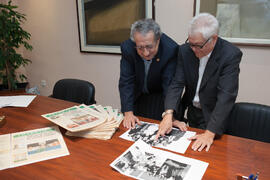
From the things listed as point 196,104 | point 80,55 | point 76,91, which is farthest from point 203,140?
point 80,55

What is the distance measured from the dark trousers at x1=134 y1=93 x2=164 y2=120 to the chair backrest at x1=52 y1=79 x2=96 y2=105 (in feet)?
1.38

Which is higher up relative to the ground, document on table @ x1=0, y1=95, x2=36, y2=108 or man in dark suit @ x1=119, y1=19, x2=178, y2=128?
man in dark suit @ x1=119, y1=19, x2=178, y2=128

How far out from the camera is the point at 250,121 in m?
1.44

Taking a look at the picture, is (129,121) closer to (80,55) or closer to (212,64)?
(212,64)

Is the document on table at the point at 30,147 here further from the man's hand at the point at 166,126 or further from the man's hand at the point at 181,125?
the man's hand at the point at 181,125

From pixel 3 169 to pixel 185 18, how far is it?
2182 mm

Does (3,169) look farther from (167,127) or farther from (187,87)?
(187,87)

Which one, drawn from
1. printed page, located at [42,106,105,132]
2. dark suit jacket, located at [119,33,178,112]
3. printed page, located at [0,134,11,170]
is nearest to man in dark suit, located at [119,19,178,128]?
dark suit jacket, located at [119,33,178,112]

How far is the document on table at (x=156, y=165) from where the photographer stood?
1.00 m

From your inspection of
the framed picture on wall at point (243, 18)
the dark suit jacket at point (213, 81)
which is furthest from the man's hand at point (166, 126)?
the framed picture on wall at point (243, 18)

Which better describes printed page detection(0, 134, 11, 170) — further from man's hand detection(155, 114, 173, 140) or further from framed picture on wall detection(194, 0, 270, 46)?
framed picture on wall detection(194, 0, 270, 46)

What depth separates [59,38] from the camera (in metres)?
3.67

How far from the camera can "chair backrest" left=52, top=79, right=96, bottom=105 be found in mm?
2069

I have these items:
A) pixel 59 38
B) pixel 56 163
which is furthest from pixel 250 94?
pixel 59 38
